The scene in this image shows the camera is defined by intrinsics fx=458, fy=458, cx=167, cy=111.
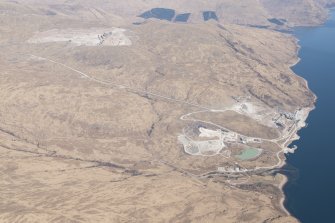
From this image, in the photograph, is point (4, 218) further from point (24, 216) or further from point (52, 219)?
point (52, 219)

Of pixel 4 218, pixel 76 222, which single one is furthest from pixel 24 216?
pixel 76 222

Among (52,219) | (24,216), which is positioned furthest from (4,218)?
(52,219)

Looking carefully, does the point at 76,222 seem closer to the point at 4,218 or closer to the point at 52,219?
the point at 52,219

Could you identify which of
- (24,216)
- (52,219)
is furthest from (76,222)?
(24,216)

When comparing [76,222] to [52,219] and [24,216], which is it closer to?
[52,219]

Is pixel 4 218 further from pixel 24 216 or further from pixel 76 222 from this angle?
pixel 76 222
